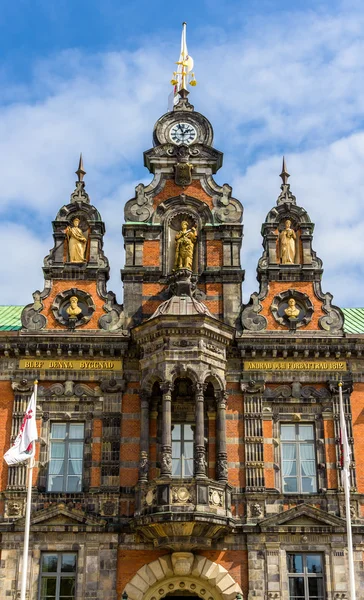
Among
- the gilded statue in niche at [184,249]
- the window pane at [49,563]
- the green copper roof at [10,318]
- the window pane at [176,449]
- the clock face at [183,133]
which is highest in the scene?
the clock face at [183,133]

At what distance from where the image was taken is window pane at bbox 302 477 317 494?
26719mm

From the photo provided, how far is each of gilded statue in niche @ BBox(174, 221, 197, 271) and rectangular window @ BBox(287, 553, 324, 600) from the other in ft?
31.8

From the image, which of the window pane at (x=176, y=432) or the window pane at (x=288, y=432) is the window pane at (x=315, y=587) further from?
the window pane at (x=176, y=432)

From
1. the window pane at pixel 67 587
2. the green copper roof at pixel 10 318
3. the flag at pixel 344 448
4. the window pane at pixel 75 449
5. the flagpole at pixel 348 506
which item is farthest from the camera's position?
the green copper roof at pixel 10 318

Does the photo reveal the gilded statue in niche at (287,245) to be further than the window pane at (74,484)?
Yes

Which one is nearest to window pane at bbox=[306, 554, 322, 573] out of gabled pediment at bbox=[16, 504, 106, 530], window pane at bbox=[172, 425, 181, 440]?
window pane at bbox=[172, 425, 181, 440]

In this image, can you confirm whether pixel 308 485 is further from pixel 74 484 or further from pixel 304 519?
pixel 74 484

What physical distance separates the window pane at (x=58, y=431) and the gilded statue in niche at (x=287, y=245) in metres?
9.02

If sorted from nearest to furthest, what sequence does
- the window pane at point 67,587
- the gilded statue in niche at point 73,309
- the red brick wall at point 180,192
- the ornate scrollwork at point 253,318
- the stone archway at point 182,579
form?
the stone archway at point 182,579 < the window pane at point 67,587 < the ornate scrollwork at point 253,318 < the gilded statue in niche at point 73,309 < the red brick wall at point 180,192

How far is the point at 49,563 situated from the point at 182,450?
5084 mm

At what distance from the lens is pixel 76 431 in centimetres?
2733

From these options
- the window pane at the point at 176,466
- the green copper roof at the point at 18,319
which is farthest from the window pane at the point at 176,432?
the green copper roof at the point at 18,319

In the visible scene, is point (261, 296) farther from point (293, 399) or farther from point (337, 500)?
point (337, 500)

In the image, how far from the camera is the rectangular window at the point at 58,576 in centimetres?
2541
